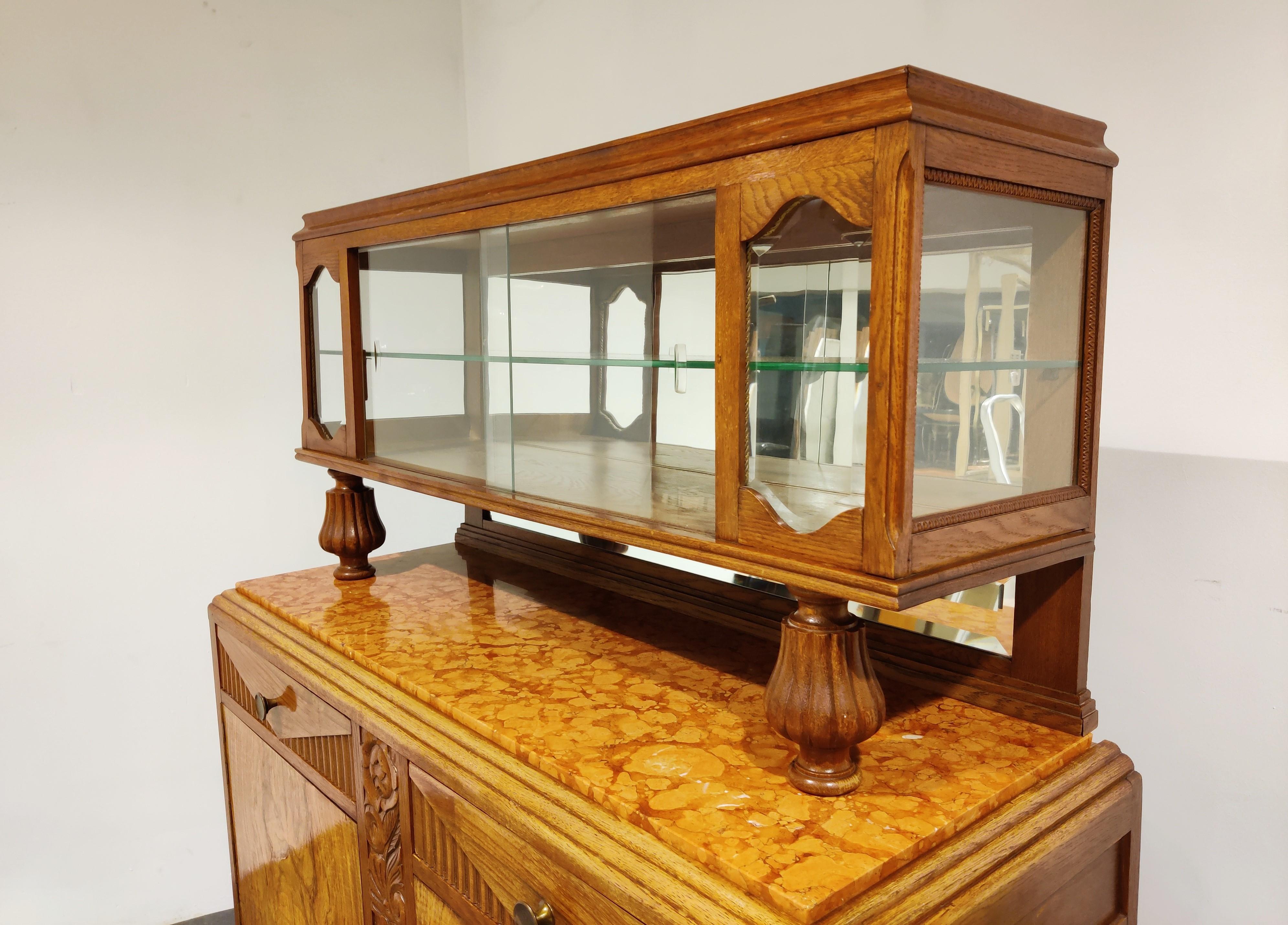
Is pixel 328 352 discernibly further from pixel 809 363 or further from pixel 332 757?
pixel 809 363

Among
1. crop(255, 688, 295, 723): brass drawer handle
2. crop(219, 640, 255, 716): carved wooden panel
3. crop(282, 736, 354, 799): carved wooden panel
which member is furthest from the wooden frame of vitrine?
crop(219, 640, 255, 716): carved wooden panel

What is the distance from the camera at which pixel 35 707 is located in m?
2.28

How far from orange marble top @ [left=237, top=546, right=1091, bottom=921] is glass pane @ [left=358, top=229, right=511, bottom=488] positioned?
0.28m

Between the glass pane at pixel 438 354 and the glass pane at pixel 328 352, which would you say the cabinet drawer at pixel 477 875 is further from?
the glass pane at pixel 328 352

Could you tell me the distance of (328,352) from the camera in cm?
176

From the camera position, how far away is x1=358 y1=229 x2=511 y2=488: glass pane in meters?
1.35

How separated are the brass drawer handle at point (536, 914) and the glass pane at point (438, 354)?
58 cm

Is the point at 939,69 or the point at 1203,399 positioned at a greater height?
the point at 939,69

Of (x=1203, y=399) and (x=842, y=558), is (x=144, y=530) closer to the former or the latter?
(x=842, y=558)

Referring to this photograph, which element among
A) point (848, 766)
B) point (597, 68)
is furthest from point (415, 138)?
point (848, 766)

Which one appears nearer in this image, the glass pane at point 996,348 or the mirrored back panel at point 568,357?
the glass pane at point 996,348

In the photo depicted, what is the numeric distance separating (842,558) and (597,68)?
6.11 feet

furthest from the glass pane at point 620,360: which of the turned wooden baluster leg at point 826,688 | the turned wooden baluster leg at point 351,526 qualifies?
the turned wooden baluster leg at point 351,526

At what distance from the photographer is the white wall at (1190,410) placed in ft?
3.84
